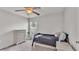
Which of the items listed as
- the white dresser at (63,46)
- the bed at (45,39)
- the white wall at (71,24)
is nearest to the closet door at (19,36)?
the bed at (45,39)

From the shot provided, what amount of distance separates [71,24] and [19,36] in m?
0.85

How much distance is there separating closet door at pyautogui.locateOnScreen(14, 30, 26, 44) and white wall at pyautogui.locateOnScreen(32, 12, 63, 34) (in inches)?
10.7

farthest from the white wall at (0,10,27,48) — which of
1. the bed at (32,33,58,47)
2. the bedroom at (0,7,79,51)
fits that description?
the bed at (32,33,58,47)

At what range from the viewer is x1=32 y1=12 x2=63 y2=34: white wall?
66.2 inches

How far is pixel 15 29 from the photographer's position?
170cm

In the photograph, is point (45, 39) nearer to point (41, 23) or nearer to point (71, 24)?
point (41, 23)

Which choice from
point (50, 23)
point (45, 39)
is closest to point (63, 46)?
point (45, 39)

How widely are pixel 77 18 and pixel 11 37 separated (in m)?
1.05

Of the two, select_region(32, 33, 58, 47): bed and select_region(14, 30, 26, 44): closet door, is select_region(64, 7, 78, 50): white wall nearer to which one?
select_region(32, 33, 58, 47): bed

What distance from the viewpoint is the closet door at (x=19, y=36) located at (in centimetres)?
170

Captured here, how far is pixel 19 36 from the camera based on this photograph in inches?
67.5

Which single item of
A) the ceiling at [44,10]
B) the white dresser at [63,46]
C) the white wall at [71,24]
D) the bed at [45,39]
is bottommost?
the white dresser at [63,46]

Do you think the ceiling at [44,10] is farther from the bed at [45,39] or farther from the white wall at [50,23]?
the bed at [45,39]

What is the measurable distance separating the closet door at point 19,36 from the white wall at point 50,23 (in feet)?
0.90
